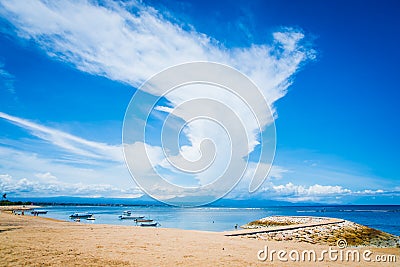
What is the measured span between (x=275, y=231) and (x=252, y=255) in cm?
1415

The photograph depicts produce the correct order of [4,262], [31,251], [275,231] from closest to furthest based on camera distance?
1. [4,262]
2. [31,251]
3. [275,231]

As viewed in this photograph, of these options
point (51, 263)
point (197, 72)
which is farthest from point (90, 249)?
point (197, 72)

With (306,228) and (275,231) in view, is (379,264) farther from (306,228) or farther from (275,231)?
(306,228)

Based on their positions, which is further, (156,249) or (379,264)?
(156,249)

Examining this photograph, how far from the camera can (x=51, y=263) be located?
10.5 meters

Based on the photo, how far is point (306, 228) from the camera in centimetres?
3028

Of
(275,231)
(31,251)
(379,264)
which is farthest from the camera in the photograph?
(275,231)

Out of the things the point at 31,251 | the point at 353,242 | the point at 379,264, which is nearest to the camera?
the point at 31,251

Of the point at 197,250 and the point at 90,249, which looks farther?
the point at 197,250

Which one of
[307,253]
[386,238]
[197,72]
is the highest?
[197,72]

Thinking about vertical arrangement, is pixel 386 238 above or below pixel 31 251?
below

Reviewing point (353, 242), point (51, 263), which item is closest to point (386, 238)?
point (353, 242)

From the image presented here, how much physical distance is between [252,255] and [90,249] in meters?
8.26

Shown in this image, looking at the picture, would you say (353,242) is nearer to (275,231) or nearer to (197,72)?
(275,231)
